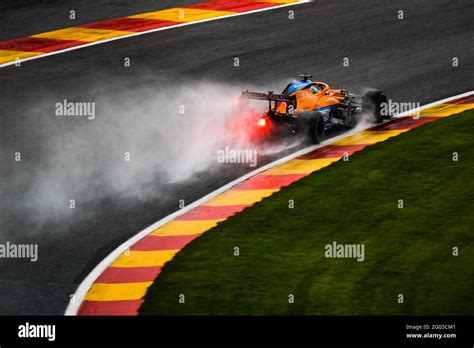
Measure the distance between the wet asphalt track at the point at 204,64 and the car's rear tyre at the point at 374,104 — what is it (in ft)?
4.45

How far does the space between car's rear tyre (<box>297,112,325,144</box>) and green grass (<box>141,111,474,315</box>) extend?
3.09 ft

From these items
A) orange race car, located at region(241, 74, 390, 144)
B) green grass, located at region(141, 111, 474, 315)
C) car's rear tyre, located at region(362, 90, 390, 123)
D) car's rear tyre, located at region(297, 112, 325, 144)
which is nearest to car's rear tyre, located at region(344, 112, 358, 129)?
orange race car, located at region(241, 74, 390, 144)

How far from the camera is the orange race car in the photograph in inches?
761

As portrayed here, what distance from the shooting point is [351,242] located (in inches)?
621

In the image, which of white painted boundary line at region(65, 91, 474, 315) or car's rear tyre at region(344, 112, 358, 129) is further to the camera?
car's rear tyre at region(344, 112, 358, 129)

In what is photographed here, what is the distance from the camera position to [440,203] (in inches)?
667

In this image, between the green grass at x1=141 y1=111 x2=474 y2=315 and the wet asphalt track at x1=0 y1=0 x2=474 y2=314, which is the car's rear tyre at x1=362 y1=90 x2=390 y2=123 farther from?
the green grass at x1=141 y1=111 x2=474 y2=315

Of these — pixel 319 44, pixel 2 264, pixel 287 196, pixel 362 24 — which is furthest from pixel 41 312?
pixel 362 24

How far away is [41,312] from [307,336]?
371cm

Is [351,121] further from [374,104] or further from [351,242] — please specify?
[351,242]

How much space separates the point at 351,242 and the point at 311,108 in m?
4.52

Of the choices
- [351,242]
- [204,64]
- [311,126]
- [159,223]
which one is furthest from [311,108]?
[204,64]

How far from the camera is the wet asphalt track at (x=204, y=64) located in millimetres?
17312

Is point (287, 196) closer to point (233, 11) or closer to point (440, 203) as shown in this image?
point (440, 203)
